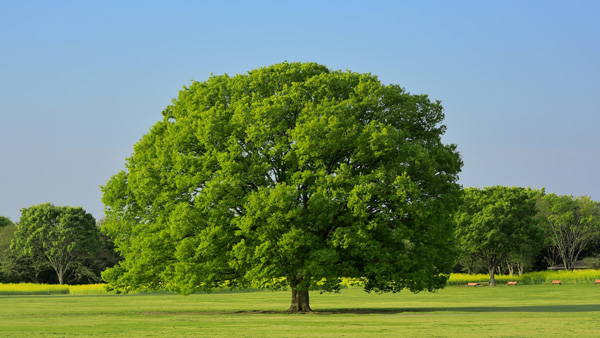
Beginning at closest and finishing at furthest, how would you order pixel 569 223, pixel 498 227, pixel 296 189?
pixel 296 189, pixel 498 227, pixel 569 223

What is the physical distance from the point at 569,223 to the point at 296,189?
111112 mm

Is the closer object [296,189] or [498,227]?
[296,189]

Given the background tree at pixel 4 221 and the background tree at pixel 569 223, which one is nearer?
the background tree at pixel 569 223

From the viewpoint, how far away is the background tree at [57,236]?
128m

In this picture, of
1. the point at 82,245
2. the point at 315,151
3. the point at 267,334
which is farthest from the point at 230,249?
→ the point at 82,245

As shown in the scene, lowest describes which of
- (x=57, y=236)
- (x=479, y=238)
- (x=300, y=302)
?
(x=300, y=302)

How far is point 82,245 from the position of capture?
13038 cm

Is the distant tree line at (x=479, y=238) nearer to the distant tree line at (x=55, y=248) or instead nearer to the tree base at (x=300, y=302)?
the distant tree line at (x=55, y=248)

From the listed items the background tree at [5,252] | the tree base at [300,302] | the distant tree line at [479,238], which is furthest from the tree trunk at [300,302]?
the background tree at [5,252]

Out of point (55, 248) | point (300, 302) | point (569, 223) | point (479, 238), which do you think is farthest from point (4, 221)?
point (300, 302)

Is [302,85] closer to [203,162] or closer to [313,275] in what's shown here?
[203,162]

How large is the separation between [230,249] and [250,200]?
12.2ft

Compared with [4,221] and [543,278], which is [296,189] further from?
[4,221]

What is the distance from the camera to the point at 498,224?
108 m
